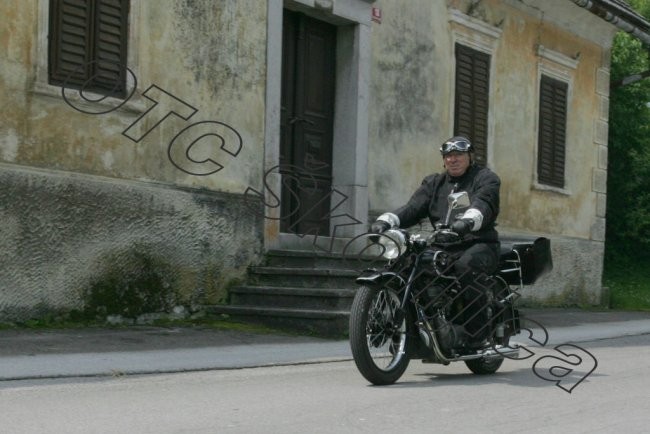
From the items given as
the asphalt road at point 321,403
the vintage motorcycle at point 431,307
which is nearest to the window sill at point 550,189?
the asphalt road at point 321,403

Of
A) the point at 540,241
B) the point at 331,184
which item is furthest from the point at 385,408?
the point at 331,184

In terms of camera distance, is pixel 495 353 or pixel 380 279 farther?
pixel 495 353

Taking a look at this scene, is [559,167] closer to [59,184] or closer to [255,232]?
[255,232]

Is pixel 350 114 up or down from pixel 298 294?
up

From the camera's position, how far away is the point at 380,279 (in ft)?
24.0

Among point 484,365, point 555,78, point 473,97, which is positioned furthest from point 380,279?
point 555,78

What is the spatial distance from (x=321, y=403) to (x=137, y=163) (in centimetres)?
492

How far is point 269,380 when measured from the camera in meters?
7.68

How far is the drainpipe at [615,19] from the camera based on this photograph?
17.6 metres

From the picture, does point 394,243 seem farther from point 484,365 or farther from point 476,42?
point 476,42

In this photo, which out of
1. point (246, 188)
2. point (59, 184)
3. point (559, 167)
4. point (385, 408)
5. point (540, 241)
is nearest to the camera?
point (385, 408)

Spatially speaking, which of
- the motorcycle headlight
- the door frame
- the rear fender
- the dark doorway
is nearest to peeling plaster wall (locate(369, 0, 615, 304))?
the door frame

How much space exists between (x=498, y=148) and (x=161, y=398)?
10850 millimetres

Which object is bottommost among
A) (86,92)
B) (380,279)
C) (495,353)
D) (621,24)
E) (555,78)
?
(495,353)
